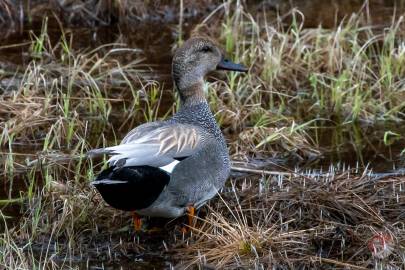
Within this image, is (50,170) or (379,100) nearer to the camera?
(50,170)

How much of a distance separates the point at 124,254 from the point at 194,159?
0.62 meters

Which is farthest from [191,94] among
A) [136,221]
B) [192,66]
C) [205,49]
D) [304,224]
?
[304,224]

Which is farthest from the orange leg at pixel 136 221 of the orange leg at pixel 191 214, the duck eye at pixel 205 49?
the duck eye at pixel 205 49

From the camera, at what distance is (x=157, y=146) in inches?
207

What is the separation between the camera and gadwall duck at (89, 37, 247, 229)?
5.00 metres

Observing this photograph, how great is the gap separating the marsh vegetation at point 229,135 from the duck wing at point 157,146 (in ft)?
1.21

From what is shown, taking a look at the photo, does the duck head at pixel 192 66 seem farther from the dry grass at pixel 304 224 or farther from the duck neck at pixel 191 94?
the dry grass at pixel 304 224

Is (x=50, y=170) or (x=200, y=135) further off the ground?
(x=200, y=135)

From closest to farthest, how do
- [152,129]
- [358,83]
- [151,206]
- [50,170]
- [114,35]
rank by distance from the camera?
[151,206]
[152,129]
[50,170]
[358,83]
[114,35]

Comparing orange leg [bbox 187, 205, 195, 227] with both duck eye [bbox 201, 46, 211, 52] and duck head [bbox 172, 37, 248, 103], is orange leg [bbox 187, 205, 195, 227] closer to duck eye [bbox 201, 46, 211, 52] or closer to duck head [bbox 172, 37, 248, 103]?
duck head [bbox 172, 37, 248, 103]

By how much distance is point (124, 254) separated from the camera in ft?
17.4

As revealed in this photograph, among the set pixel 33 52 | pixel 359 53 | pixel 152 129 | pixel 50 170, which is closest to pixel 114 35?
pixel 33 52

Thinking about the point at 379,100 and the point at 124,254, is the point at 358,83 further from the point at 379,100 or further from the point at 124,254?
the point at 124,254

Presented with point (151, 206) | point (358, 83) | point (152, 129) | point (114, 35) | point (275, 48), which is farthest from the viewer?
point (114, 35)
